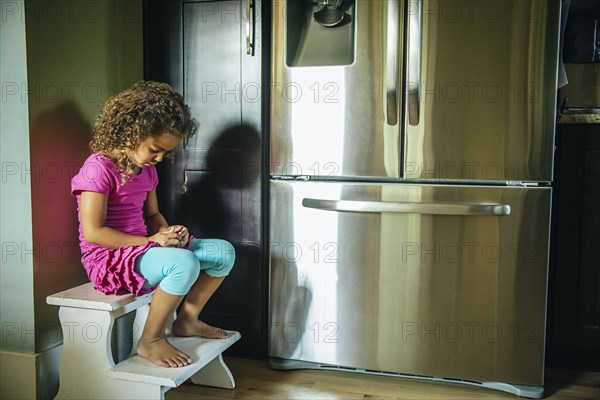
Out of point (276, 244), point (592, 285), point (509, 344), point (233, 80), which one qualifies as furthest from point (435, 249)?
point (233, 80)

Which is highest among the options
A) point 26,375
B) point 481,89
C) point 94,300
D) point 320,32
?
point 320,32

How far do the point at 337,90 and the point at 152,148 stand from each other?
60 cm

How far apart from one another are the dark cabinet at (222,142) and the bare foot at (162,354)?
19.1 inches

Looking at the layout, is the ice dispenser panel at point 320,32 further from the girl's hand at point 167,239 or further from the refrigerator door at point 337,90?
the girl's hand at point 167,239

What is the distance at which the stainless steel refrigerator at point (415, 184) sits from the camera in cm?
165

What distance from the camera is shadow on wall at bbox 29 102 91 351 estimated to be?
5.23 feet

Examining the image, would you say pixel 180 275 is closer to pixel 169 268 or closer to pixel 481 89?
pixel 169 268

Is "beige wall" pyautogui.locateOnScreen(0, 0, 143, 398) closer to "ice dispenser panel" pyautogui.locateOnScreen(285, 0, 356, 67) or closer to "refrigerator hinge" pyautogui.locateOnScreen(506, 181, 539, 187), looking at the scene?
"ice dispenser panel" pyautogui.locateOnScreen(285, 0, 356, 67)

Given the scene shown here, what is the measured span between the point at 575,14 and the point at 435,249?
0.98 metres

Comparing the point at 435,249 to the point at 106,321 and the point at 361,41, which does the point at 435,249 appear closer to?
the point at 361,41

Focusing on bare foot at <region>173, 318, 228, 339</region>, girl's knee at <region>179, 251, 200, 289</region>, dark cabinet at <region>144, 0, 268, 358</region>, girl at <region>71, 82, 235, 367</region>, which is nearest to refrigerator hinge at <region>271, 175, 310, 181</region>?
dark cabinet at <region>144, 0, 268, 358</region>

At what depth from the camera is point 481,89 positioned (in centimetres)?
166

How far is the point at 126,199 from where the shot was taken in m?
1.67

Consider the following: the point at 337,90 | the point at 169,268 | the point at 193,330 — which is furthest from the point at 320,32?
the point at 193,330
